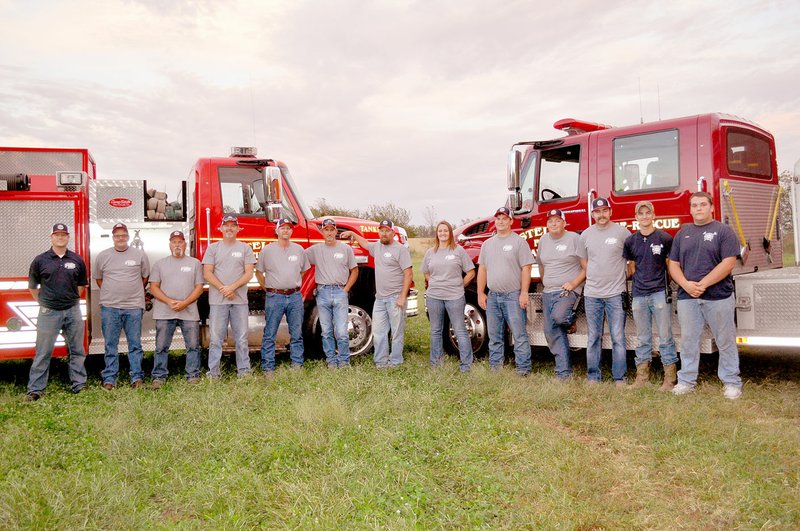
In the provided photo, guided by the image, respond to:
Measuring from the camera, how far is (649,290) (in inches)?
248

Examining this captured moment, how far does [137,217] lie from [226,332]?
181 centimetres

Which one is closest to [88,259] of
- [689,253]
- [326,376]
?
[326,376]

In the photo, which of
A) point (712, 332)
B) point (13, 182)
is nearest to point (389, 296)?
point (712, 332)

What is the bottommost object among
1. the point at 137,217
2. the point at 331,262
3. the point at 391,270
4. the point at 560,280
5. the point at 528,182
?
the point at 560,280

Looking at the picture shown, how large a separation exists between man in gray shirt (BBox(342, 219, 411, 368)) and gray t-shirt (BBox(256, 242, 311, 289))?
100 centimetres

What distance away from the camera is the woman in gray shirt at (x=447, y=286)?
741 centimetres

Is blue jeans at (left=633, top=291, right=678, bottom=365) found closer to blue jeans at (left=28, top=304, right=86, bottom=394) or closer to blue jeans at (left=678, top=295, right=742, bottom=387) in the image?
blue jeans at (left=678, top=295, right=742, bottom=387)

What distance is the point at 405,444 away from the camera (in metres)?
4.67

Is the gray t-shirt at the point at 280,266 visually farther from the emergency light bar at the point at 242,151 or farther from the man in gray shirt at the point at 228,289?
the emergency light bar at the point at 242,151

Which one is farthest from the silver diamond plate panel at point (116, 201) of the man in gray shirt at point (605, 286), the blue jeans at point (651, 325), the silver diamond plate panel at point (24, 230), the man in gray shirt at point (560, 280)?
the blue jeans at point (651, 325)

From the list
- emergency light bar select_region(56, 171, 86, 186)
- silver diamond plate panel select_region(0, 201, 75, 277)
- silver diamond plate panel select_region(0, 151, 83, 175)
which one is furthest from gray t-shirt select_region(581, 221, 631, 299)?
silver diamond plate panel select_region(0, 151, 83, 175)

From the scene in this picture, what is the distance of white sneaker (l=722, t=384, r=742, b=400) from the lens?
5852mm

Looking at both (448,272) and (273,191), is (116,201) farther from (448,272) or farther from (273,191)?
(448,272)

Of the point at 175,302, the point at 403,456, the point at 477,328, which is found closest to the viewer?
the point at 403,456
